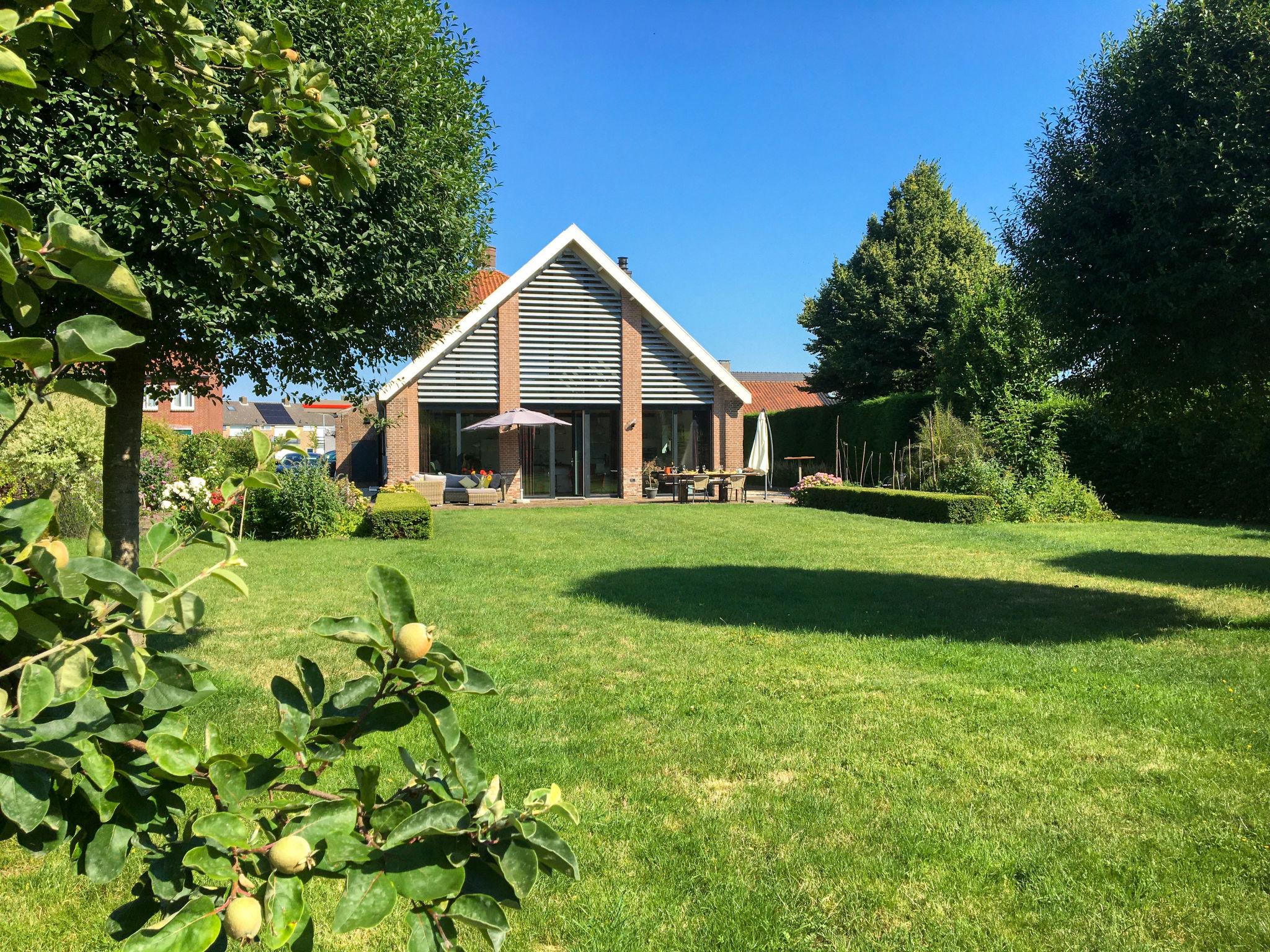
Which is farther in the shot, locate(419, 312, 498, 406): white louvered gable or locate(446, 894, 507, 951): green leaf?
locate(419, 312, 498, 406): white louvered gable

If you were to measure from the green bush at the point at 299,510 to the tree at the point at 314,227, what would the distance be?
7.17m

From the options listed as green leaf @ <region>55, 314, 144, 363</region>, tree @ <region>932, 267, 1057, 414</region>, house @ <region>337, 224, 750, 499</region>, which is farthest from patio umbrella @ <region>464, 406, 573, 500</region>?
green leaf @ <region>55, 314, 144, 363</region>

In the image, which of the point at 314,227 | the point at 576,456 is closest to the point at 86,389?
the point at 314,227

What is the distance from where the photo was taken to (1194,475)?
1959cm

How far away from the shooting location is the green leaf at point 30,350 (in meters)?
1.08

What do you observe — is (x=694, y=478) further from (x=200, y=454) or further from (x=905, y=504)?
(x=200, y=454)

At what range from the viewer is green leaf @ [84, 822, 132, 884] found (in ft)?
4.05

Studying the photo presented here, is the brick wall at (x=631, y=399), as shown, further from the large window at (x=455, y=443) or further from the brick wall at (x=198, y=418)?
the brick wall at (x=198, y=418)

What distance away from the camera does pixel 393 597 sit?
131cm

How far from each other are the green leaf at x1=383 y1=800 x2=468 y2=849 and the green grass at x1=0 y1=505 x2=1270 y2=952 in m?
2.20

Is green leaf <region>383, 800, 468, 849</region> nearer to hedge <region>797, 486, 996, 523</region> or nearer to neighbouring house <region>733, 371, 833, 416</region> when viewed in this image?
hedge <region>797, 486, 996, 523</region>

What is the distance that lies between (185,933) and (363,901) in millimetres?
212

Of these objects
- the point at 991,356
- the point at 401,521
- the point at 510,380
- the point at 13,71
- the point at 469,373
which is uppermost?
the point at 991,356

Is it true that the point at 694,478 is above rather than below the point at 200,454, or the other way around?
below
